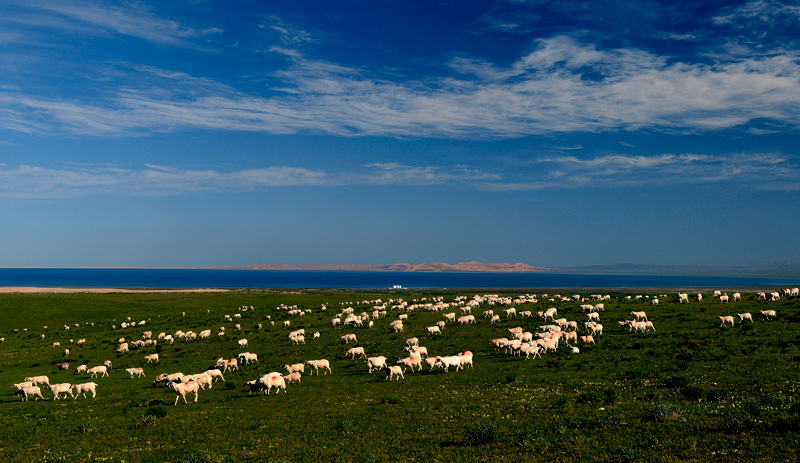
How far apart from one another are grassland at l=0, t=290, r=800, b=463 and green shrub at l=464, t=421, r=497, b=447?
37 millimetres

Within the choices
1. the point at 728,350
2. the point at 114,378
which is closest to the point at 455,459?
the point at 728,350

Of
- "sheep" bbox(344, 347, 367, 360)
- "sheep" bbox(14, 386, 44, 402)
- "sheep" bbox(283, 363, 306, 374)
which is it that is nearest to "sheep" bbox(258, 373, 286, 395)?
"sheep" bbox(283, 363, 306, 374)

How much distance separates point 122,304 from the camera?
292ft

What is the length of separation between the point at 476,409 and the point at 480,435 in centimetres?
433

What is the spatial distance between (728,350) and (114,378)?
1709 inches

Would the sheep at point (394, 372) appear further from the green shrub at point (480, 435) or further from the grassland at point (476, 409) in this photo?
the green shrub at point (480, 435)

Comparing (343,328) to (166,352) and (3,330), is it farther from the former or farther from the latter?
(3,330)

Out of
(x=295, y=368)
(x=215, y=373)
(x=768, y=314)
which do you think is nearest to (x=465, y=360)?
(x=295, y=368)

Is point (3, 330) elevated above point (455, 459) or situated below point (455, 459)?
below

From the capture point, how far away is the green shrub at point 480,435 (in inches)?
564

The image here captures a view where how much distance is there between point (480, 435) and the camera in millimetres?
14430

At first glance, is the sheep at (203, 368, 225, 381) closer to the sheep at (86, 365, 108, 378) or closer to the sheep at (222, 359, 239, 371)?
the sheep at (222, 359, 239, 371)

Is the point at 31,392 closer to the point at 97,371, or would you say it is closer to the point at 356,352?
the point at 97,371

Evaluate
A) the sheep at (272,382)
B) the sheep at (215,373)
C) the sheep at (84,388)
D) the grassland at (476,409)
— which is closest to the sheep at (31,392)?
the grassland at (476,409)
